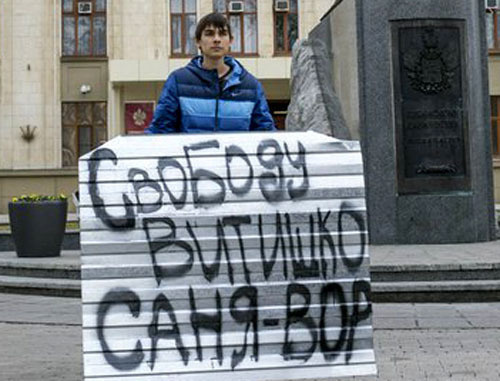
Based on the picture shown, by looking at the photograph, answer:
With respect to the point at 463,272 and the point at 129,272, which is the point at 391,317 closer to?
the point at 463,272

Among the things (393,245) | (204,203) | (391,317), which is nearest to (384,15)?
(393,245)

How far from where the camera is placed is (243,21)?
31.7 meters

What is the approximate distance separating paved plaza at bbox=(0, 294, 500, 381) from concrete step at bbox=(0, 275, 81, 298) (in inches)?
16.1

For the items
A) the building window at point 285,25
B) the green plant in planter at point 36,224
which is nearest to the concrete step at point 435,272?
the green plant in planter at point 36,224

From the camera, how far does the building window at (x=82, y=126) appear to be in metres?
31.5

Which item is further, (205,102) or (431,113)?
(431,113)

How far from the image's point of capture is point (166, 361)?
3.73m

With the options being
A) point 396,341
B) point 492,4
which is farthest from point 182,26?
point 396,341

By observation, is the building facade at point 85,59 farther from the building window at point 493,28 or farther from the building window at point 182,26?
the building window at point 493,28

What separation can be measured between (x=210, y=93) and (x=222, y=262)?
108 cm

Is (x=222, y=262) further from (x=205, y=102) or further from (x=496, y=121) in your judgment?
(x=496, y=121)

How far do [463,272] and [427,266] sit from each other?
1.25 ft

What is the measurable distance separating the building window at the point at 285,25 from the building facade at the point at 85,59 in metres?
0.04

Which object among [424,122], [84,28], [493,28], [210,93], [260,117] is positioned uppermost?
[84,28]
